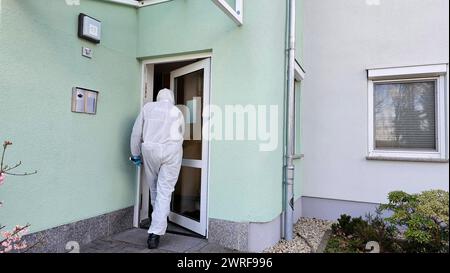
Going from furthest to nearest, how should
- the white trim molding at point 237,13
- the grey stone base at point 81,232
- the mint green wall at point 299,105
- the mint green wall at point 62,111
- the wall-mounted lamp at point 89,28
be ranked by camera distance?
the mint green wall at point 299,105, the wall-mounted lamp at point 89,28, the white trim molding at point 237,13, the grey stone base at point 81,232, the mint green wall at point 62,111

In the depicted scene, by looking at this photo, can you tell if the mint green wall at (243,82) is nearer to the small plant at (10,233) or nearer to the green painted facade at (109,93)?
the green painted facade at (109,93)

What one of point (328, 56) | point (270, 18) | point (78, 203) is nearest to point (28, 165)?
point (78, 203)

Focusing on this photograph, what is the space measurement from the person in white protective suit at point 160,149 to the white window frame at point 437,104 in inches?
107

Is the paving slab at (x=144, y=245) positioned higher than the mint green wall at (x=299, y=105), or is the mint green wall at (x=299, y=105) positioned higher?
the mint green wall at (x=299, y=105)

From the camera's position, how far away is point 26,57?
2.57m

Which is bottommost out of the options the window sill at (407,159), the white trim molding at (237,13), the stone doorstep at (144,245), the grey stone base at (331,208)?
the stone doorstep at (144,245)

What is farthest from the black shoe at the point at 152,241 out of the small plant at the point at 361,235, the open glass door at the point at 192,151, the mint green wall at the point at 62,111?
the small plant at the point at 361,235

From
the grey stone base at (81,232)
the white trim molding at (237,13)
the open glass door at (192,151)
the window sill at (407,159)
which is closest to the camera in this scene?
the grey stone base at (81,232)

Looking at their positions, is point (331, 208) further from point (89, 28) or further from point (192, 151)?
point (89, 28)

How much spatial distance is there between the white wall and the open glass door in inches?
70.7

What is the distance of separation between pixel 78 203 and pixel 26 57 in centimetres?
150

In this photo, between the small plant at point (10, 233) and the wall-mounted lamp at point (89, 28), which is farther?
the wall-mounted lamp at point (89, 28)

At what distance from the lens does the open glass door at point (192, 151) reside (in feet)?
11.2

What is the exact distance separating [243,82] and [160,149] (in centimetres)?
115
